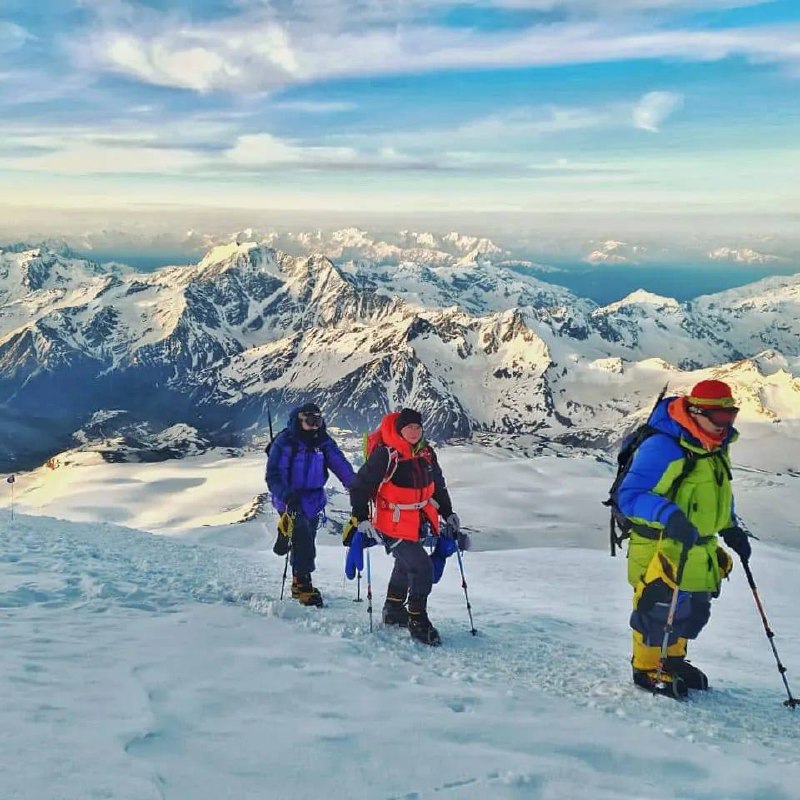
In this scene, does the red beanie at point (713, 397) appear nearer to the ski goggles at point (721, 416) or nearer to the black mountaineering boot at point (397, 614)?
the ski goggles at point (721, 416)

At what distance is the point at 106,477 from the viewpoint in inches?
7441

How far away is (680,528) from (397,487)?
11.7ft

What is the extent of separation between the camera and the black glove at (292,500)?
1105cm

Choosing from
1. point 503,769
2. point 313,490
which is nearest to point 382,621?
point 313,490

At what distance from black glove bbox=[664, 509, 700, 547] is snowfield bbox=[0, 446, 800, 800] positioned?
1640 millimetres

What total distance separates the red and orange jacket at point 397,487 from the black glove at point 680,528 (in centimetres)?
302

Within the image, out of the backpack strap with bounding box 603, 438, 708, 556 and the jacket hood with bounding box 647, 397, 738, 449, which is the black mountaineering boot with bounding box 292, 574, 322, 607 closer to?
the backpack strap with bounding box 603, 438, 708, 556

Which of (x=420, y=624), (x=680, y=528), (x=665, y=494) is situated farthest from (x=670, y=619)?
(x=420, y=624)

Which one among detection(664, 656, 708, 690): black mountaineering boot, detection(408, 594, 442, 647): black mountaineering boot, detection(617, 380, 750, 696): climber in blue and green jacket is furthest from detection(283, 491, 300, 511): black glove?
detection(664, 656, 708, 690): black mountaineering boot

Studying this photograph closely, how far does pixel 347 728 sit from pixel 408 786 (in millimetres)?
947

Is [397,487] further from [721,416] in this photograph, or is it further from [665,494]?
[721,416]

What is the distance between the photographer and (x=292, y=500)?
11109mm

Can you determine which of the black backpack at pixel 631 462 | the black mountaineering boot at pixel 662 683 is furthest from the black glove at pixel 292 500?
the black mountaineering boot at pixel 662 683

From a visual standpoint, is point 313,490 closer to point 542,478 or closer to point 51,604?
point 51,604
